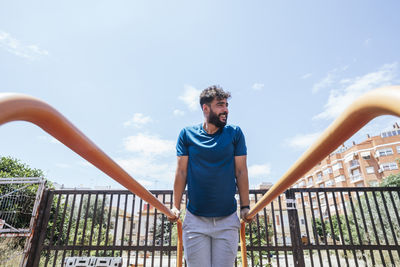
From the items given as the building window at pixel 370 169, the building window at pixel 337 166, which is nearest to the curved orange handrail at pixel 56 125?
the building window at pixel 370 169

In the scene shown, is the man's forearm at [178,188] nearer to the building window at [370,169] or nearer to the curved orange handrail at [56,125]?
the curved orange handrail at [56,125]

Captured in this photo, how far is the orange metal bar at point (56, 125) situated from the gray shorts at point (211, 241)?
1059 millimetres

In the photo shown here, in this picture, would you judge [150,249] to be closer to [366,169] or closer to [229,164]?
[229,164]

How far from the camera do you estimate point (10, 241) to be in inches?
264

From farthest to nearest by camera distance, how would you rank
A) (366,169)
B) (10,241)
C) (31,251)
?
(366,169), (10,241), (31,251)

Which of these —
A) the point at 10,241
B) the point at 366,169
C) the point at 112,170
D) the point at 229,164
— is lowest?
the point at 10,241

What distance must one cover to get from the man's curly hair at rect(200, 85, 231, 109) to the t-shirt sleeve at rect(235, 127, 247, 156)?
0.34 metres

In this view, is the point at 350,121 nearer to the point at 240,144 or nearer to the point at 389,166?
the point at 240,144

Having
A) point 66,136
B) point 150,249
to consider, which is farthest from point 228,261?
point 150,249

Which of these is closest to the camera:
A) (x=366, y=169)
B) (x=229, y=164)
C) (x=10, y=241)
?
(x=229, y=164)

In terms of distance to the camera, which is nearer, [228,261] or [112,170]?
[112,170]

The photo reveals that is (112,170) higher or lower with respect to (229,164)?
lower

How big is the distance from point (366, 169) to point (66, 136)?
5321cm

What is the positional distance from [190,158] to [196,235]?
60 centimetres
